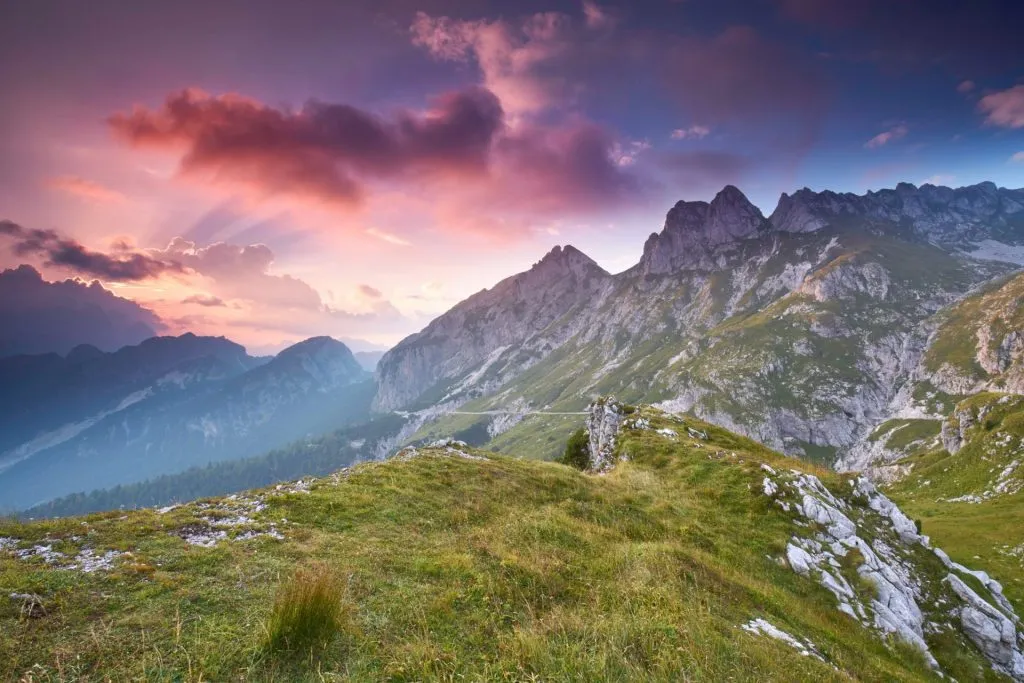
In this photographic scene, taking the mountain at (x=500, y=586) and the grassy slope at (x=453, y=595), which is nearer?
the grassy slope at (x=453, y=595)

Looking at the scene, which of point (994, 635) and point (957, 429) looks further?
point (957, 429)

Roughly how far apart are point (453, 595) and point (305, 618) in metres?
3.75

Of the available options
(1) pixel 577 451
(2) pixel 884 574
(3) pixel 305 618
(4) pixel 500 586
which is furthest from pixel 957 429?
(3) pixel 305 618

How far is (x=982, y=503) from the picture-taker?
2274 inches

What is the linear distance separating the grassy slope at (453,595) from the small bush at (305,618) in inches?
9.3

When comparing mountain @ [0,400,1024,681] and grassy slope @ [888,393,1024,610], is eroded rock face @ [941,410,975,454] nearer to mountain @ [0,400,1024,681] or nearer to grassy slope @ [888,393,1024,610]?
grassy slope @ [888,393,1024,610]

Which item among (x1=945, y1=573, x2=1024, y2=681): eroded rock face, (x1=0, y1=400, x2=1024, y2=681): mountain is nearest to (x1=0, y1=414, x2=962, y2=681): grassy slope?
(x1=0, y1=400, x2=1024, y2=681): mountain

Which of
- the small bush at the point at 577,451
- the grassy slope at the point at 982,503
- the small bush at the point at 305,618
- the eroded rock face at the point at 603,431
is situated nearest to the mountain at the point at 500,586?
the small bush at the point at 305,618

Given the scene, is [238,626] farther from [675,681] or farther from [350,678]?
[675,681]

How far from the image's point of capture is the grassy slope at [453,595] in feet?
25.1

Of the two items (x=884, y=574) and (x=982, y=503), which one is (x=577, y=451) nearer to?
(x=884, y=574)

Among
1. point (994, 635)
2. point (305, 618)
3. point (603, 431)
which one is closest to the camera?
point (305, 618)

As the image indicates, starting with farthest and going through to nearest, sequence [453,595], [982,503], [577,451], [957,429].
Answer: [957,429] → [982,503] → [577,451] → [453,595]

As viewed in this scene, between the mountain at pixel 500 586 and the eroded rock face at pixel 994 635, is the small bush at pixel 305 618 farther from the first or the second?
the eroded rock face at pixel 994 635
